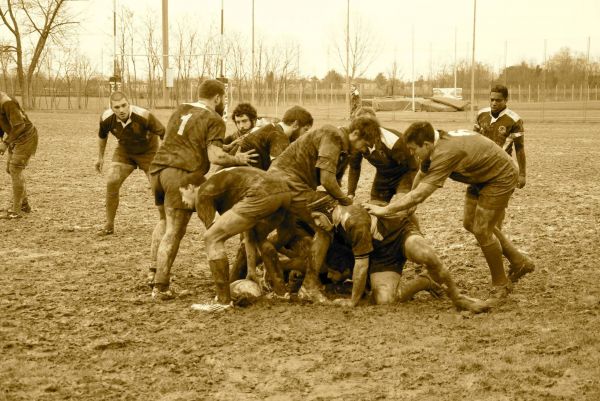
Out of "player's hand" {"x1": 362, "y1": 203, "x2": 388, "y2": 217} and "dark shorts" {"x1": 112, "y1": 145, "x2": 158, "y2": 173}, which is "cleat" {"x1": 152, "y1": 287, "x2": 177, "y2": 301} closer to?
"player's hand" {"x1": 362, "y1": 203, "x2": 388, "y2": 217}

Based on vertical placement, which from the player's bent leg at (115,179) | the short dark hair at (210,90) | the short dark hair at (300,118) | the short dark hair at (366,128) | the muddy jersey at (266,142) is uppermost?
the short dark hair at (210,90)

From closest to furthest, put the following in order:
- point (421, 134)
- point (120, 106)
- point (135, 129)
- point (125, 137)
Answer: point (421, 134), point (120, 106), point (135, 129), point (125, 137)

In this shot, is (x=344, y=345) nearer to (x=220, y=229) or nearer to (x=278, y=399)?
(x=278, y=399)

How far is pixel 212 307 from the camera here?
23.6ft

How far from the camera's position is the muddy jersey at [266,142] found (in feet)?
27.5

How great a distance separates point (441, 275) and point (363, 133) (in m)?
1.43

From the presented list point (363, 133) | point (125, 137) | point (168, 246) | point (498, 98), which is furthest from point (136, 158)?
point (498, 98)

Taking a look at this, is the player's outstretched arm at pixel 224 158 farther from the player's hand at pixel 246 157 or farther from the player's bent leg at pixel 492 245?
the player's bent leg at pixel 492 245

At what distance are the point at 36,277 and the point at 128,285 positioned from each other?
3.51 feet

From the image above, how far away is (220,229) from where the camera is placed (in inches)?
283

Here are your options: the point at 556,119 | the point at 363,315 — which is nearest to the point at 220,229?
the point at 363,315

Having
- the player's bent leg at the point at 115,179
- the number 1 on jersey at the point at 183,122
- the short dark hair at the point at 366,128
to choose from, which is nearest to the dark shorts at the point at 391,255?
the short dark hair at the point at 366,128

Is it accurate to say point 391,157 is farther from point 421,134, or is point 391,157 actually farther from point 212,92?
point 212,92

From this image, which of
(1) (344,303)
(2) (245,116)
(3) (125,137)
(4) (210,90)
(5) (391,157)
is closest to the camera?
(1) (344,303)
